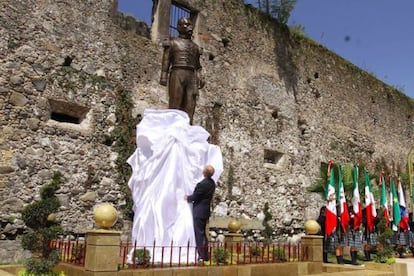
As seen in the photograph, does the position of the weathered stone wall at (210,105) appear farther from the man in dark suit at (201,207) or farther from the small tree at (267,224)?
the man in dark suit at (201,207)

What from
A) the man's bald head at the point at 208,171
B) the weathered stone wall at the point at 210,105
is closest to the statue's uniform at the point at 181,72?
the man's bald head at the point at 208,171

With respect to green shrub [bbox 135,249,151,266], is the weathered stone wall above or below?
above

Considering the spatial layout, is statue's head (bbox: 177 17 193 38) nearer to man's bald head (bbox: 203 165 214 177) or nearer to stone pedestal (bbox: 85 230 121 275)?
man's bald head (bbox: 203 165 214 177)

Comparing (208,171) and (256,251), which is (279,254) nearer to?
(256,251)

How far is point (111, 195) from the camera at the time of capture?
1000cm

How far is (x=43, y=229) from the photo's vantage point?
247 inches

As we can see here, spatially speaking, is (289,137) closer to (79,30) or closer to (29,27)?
(79,30)

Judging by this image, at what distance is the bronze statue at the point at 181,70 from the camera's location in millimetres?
7188

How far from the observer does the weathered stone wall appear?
896cm

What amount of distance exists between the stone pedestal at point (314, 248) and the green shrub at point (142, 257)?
318 cm

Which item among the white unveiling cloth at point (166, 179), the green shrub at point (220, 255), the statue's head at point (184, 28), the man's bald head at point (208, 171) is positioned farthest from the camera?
the statue's head at point (184, 28)

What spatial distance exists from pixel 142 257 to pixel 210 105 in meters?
7.32

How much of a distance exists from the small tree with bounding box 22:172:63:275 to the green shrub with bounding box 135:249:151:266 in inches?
38.2

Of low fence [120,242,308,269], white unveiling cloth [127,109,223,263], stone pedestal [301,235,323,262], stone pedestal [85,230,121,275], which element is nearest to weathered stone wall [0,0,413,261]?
white unveiling cloth [127,109,223,263]
